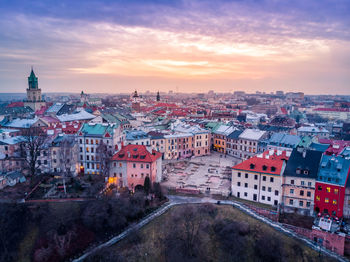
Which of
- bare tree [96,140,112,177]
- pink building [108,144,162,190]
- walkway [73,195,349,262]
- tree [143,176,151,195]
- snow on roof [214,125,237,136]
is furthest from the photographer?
snow on roof [214,125,237,136]

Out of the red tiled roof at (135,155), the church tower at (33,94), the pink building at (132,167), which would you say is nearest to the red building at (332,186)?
the pink building at (132,167)

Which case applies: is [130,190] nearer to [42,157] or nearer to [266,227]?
[42,157]

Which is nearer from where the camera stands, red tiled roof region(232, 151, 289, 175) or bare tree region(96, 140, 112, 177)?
red tiled roof region(232, 151, 289, 175)

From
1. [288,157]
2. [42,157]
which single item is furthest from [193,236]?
[42,157]

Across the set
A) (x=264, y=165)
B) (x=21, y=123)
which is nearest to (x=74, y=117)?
(x=21, y=123)

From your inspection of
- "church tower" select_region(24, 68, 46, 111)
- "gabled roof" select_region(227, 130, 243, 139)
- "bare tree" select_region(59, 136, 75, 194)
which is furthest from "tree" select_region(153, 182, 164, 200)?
"church tower" select_region(24, 68, 46, 111)

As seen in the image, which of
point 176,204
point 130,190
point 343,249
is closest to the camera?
point 343,249

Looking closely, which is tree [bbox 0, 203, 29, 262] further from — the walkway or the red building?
the red building
